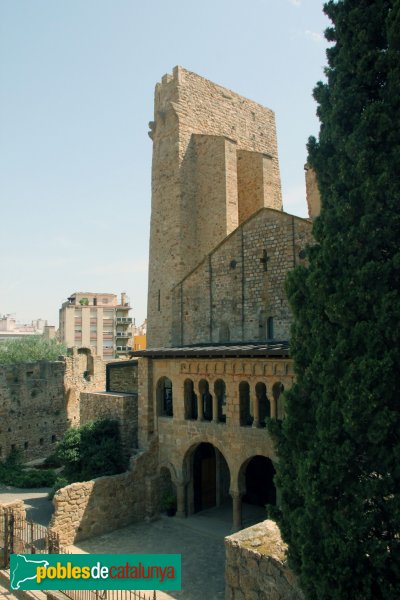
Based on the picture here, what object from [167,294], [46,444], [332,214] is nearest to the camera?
[332,214]

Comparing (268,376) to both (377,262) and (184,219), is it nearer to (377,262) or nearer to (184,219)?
(377,262)

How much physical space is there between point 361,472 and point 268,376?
6763mm

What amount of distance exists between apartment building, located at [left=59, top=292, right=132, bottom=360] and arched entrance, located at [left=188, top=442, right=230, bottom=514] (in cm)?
5661

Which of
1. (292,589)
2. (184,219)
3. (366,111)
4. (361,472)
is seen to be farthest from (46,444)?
(366,111)

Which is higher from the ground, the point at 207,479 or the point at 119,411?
the point at 119,411

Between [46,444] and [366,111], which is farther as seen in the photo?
[46,444]

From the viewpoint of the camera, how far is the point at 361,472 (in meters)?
Answer: 6.94

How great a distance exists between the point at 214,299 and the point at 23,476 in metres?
11.5

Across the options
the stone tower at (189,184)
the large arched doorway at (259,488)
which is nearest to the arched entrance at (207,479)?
the large arched doorway at (259,488)

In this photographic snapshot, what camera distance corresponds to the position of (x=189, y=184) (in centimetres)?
2334

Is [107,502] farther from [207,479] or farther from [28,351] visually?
[28,351]

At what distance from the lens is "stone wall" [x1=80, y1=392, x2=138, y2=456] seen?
1773cm

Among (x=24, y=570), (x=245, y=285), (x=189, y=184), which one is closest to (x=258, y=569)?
(x=24, y=570)

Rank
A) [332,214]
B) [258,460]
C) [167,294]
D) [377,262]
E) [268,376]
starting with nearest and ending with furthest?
[377,262] < [332,214] < [268,376] < [258,460] < [167,294]
